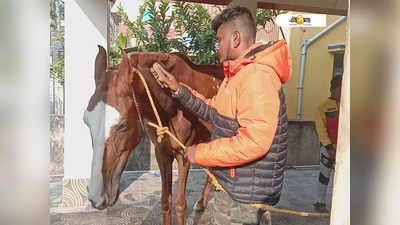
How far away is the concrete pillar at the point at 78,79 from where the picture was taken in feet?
12.4

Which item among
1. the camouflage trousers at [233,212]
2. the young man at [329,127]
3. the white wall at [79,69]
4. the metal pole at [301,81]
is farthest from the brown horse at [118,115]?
the metal pole at [301,81]

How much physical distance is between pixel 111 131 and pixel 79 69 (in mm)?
1916

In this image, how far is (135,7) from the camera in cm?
910

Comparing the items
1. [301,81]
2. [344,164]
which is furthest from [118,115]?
[301,81]

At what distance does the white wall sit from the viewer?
3785 millimetres

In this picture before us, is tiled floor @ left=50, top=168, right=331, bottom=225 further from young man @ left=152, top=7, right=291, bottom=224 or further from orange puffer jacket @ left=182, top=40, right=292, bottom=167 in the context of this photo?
orange puffer jacket @ left=182, top=40, right=292, bottom=167

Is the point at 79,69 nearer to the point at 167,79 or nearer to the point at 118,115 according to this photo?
the point at 118,115

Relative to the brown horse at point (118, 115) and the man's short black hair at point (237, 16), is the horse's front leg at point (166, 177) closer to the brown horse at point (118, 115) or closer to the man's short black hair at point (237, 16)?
the brown horse at point (118, 115)

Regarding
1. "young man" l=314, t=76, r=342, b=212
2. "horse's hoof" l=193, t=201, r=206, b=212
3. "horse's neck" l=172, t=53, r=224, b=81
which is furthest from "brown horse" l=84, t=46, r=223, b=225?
"young man" l=314, t=76, r=342, b=212
